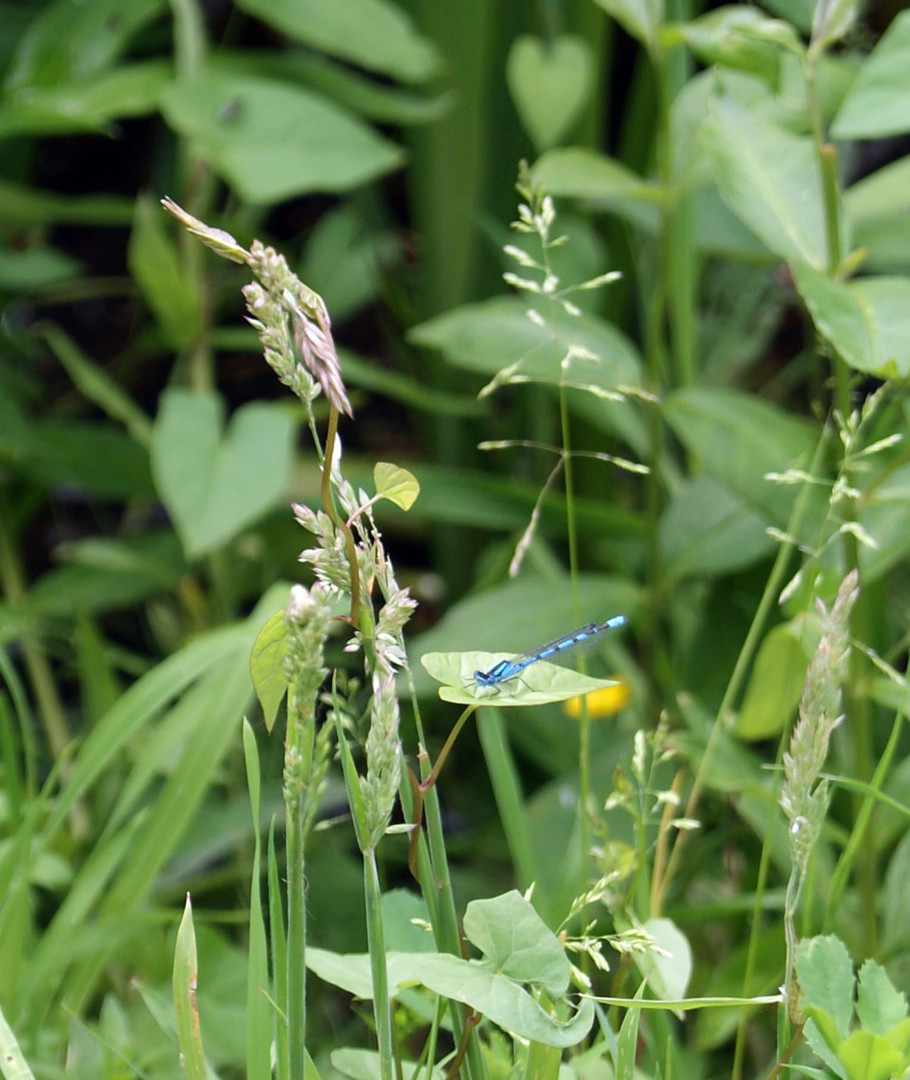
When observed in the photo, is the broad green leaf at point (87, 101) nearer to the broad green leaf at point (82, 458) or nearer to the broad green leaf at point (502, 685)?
the broad green leaf at point (82, 458)

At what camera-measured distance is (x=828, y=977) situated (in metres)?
0.42

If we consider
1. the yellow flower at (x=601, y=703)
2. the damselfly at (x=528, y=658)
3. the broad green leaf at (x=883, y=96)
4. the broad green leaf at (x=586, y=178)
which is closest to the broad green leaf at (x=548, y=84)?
the broad green leaf at (x=586, y=178)

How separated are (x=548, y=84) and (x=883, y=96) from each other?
0.43 m

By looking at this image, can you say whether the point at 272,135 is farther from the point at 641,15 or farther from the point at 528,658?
the point at 528,658

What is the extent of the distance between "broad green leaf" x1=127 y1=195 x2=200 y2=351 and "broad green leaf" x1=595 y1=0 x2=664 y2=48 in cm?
48

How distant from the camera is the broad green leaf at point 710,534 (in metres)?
0.95

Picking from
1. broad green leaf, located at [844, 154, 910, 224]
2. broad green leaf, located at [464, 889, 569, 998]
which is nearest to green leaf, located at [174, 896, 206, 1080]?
broad green leaf, located at [464, 889, 569, 998]

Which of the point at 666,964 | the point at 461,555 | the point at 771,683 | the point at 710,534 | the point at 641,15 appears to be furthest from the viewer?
the point at 461,555

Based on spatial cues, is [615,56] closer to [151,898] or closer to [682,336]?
[682,336]

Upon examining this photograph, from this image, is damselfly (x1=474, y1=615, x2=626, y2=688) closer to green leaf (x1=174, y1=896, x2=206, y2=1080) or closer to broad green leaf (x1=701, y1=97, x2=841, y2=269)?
green leaf (x1=174, y1=896, x2=206, y2=1080)

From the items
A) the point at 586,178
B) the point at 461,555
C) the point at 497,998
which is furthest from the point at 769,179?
the point at 461,555

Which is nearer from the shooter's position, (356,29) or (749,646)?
(749,646)

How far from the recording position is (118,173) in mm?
1670

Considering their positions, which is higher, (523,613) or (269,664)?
(269,664)
